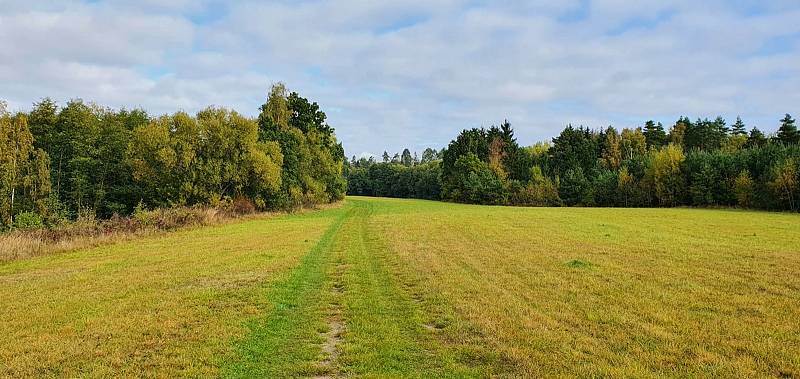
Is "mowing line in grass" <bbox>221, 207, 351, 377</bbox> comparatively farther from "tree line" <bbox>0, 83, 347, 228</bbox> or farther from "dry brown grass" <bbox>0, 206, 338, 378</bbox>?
"tree line" <bbox>0, 83, 347, 228</bbox>

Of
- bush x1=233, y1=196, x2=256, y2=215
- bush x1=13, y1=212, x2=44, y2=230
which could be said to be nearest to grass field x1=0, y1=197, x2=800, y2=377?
bush x1=13, y1=212, x2=44, y2=230

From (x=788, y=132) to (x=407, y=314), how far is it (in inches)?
3514

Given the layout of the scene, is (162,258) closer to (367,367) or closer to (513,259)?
(513,259)

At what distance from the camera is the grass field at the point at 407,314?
6.66 m

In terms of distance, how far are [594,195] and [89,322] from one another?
83357 millimetres

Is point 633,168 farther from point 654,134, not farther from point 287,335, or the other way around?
point 287,335

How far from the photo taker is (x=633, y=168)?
80.4 meters

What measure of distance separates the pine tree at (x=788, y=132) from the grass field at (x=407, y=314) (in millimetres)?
73318

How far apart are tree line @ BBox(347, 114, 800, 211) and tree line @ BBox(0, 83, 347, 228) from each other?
53.9m

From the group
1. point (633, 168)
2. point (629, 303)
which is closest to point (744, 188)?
point (633, 168)

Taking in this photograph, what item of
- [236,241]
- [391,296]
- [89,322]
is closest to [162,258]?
[236,241]

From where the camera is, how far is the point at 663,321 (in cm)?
857

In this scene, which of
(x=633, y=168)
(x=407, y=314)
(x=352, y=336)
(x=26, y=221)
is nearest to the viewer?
(x=352, y=336)

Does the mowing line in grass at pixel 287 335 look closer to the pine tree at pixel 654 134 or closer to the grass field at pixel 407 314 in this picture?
the grass field at pixel 407 314
